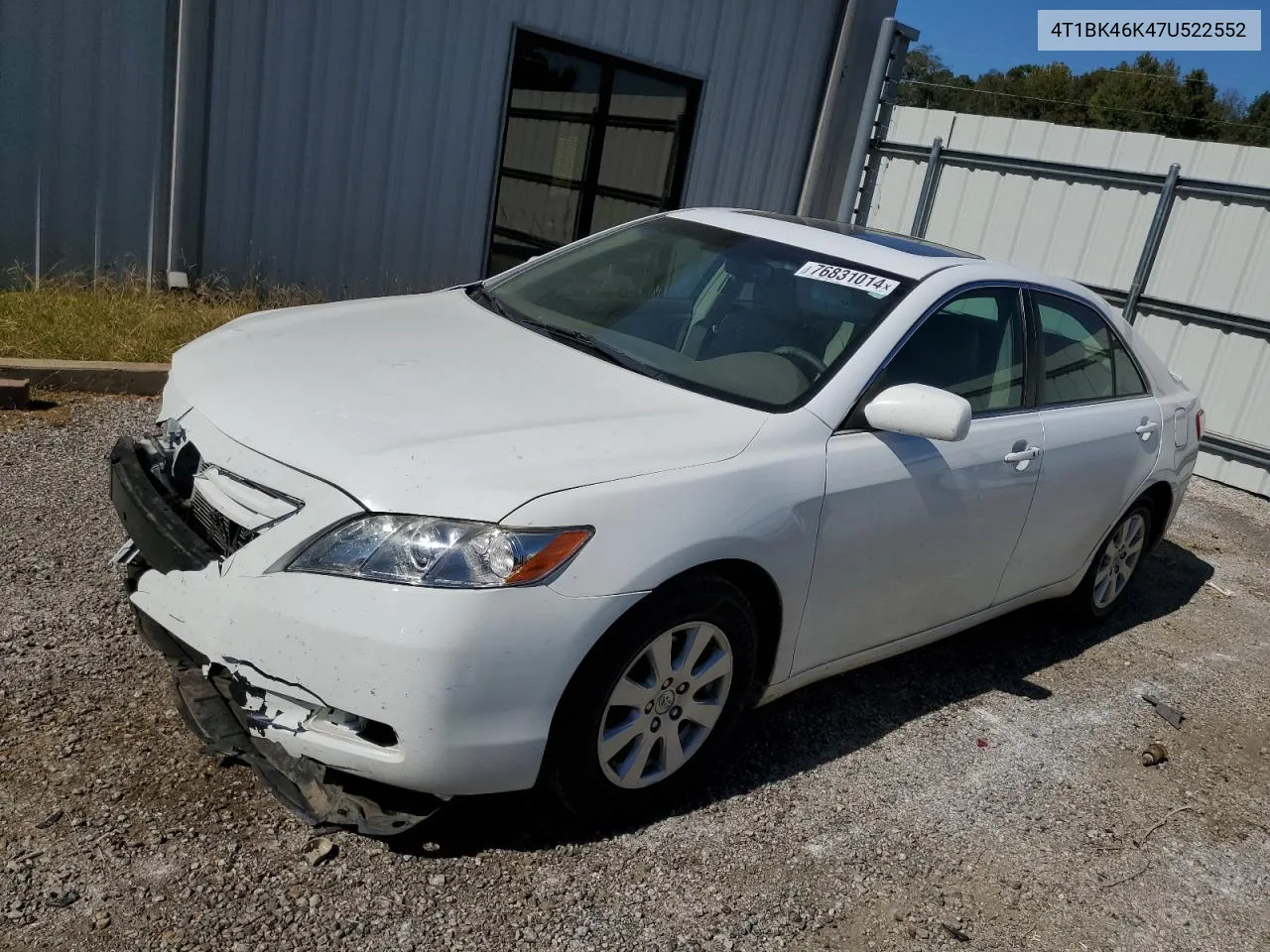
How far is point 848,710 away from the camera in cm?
400

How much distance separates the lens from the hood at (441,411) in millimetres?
2611

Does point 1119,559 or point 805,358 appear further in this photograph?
point 1119,559

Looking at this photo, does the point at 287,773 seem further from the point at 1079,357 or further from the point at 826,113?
the point at 826,113

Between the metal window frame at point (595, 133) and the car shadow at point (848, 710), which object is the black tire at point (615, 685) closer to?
the car shadow at point (848, 710)

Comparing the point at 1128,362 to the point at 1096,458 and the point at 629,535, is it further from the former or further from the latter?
the point at 629,535

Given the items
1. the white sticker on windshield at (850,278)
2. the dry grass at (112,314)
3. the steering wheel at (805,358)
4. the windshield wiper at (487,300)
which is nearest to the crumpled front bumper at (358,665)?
the steering wheel at (805,358)

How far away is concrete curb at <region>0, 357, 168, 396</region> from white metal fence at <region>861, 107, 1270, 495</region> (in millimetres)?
7101

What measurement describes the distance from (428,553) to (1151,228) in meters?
8.33

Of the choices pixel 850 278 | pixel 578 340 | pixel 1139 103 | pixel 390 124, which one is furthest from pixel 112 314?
pixel 1139 103

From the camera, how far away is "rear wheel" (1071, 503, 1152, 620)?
16.3ft

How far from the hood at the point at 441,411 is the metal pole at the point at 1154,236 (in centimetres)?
710

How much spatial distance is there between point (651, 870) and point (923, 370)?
182 centimetres

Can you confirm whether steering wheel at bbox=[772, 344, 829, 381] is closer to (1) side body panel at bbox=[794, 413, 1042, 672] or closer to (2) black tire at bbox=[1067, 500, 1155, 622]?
(1) side body panel at bbox=[794, 413, 1042, 672]

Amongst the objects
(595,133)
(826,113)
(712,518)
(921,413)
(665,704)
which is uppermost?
(826,113)
